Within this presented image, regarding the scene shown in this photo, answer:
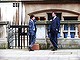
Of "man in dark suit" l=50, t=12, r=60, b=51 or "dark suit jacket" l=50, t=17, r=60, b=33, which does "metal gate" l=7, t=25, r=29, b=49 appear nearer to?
"man in dark suit" l=50, t=12, r=60, b=51

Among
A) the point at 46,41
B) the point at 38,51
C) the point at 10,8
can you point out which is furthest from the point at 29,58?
the point at 10,8

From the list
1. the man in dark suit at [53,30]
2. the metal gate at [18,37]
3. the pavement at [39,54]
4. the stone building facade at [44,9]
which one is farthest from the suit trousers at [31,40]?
the stone building facade at [44,9]

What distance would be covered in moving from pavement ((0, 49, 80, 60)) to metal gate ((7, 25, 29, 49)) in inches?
43.5

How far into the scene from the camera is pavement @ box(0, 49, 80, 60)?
17.2 metres

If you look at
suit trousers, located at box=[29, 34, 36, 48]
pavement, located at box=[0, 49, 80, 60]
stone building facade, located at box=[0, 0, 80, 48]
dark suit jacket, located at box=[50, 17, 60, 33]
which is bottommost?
pavement, located at box=[0, 49, 80, 60]

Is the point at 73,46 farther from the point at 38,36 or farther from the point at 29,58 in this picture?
the point at 29,58

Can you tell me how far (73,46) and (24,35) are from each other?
2493 millimetres

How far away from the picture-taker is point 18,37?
21234mm

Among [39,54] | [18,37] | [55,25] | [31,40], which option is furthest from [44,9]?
[39,54]

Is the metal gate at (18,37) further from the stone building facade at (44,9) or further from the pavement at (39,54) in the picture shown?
the stone building facade at (44,9)

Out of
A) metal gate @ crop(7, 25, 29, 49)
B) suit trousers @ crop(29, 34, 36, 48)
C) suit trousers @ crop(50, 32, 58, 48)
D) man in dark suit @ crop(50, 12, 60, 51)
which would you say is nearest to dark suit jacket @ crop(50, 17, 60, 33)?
man in dark suit @ crop(50, 12, 60, 51)

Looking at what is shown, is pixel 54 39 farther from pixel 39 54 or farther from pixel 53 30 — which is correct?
pixel 39 54

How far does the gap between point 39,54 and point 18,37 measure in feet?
10.3

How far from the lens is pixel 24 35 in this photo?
69.6 ft
